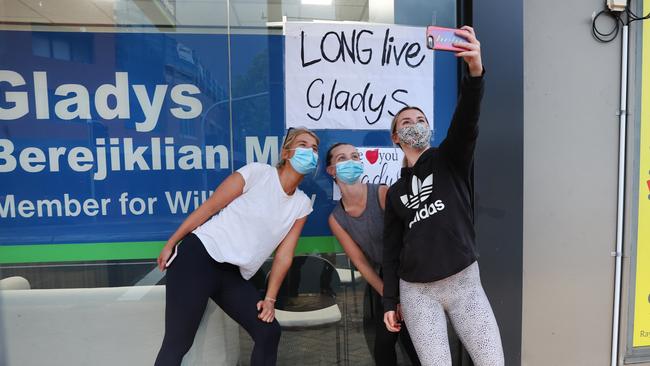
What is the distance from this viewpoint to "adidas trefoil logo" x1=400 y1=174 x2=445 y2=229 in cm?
187

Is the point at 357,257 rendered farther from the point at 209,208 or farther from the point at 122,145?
the point at 122,145

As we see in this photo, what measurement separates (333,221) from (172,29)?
1667 mm

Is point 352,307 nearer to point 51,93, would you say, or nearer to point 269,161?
point 269,161

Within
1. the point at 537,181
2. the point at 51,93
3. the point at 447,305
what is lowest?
the point at 447,305

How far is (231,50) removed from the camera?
2.82 metres

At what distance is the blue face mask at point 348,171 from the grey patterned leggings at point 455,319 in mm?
723


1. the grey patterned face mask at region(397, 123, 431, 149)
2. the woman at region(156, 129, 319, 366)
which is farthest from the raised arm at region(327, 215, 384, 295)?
the grey patterned face mask at region(397, 123, 431, 149)

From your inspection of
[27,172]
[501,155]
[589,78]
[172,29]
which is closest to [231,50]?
[172,29]

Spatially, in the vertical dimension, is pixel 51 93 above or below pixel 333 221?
above

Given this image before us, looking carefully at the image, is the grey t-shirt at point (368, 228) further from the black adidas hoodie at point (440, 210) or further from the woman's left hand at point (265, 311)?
the woman's left hand at point (265, 311)

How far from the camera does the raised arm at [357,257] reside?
2414 mm

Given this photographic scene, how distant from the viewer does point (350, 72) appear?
2.86 m

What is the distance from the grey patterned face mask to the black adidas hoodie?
0.06 metres

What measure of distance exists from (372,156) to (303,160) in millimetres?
733
